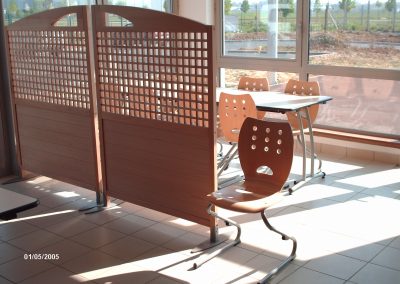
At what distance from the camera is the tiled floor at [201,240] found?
2994 mm

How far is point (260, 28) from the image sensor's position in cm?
606

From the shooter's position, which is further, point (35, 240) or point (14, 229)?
point (14, 229)

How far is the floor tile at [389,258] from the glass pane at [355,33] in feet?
7.83

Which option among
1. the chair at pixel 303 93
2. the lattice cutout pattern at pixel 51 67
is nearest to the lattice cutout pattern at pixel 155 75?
the lattice cutout pattern at pixel 51 67

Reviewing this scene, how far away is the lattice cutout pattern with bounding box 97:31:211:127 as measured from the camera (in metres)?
3.23

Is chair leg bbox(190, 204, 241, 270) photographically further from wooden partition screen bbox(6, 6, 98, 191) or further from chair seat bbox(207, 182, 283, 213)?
wooden partition screen bbox(6, 6, 98, 191)

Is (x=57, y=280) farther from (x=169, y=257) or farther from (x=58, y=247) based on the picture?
(x=169, y=257)

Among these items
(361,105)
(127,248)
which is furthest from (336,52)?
(127,248)

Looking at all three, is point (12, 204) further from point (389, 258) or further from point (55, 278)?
point (389, 258)

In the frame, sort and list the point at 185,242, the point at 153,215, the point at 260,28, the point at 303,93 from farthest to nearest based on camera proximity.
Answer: the point at 260,28 → the point at 303,93 → the point at 153,215 → the point at 185,242

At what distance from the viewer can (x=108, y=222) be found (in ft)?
12.5

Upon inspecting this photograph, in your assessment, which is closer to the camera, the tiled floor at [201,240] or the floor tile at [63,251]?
the tiled floor at [201,240]

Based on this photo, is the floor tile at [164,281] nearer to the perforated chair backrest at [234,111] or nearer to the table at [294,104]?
the perforated chair backrest at [234,111]

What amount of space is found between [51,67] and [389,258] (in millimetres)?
2922
